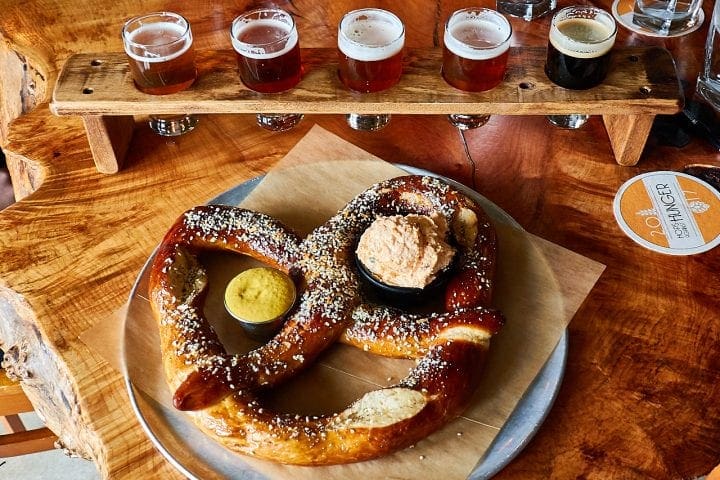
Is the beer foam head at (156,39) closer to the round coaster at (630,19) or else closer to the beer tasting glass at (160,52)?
the beer tasting glass at (160,52)

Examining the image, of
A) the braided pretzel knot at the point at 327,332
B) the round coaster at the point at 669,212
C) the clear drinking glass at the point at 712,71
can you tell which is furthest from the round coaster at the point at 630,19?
the braided pretzel knot at the point at 327,332

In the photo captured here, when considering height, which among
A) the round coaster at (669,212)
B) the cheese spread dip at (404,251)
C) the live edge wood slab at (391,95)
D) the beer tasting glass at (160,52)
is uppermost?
the beer tasting glass at (160,52)

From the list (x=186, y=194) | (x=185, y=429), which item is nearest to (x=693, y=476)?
(x=185, y=429)

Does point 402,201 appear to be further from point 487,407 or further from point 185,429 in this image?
point 185,429

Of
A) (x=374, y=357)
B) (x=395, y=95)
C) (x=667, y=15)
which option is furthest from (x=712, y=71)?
(x=374, y=357)

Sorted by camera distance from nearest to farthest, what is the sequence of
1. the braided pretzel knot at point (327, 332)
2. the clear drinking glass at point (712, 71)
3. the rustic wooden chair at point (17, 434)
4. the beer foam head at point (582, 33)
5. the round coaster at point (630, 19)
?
the braided pretzel knot at point (327, 332) → the beer foam head at point (582, 33) → the rustic wooden chair at point (17, 434) → the clear drinking glass at point (712, 71) → the round coaster at point (630, 19)

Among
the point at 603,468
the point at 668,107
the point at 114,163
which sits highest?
the point at 668,107
